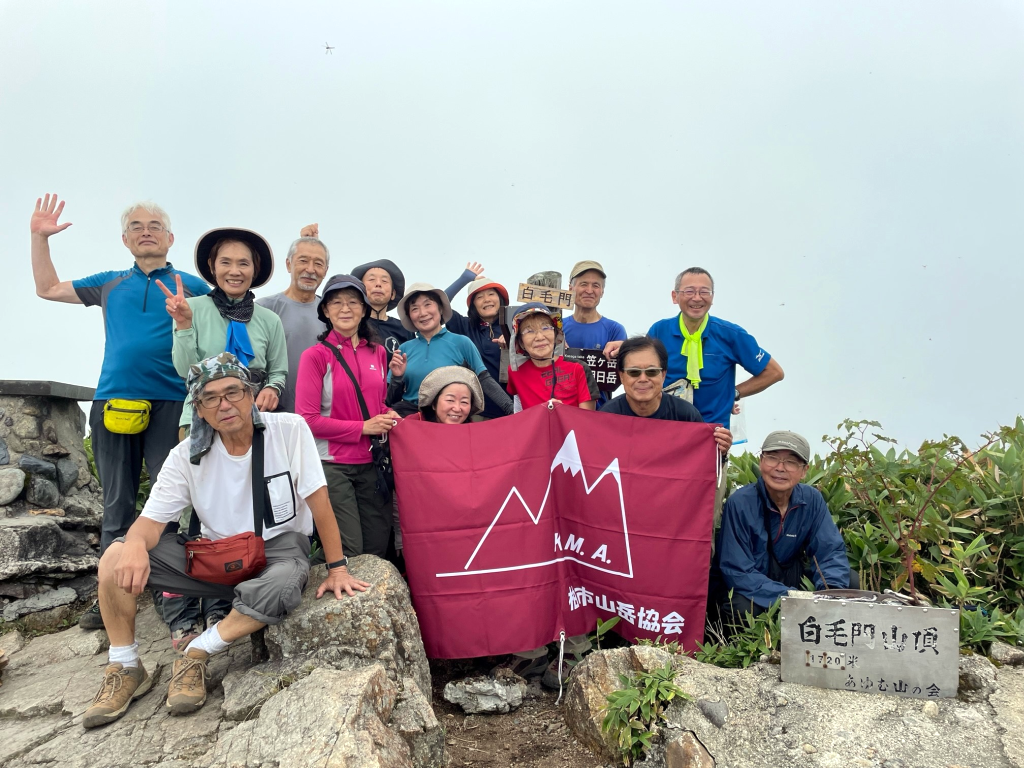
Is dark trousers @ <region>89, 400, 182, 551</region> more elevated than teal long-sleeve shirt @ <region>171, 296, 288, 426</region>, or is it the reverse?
teal long-sleeve shirt @ <region>171, 296, 288, 426</region>

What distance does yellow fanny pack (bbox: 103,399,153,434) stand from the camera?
4.51 meters

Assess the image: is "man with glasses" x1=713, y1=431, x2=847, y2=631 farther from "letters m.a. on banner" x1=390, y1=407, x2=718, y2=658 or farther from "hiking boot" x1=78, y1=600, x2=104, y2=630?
"hiking boot" x1=78, y1=600, x2=104, y2=630

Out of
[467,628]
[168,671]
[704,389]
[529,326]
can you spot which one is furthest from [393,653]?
[704,389]

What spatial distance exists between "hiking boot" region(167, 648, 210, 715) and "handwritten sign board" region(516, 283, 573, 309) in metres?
3.39

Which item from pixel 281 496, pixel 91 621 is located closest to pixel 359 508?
pixel 281 496

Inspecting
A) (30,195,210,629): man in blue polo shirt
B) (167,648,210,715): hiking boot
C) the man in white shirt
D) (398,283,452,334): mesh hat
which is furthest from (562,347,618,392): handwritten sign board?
(167,648,210,715): hiking boot

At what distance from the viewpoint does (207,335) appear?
177 inches

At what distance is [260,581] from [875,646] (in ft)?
10.5

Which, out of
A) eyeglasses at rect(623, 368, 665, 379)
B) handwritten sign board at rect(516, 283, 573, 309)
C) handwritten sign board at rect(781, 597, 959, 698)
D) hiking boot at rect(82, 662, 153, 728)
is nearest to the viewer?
handwritten sign board at rect(781, 597, 959, 698)

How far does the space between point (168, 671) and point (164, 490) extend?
1288 millimetres

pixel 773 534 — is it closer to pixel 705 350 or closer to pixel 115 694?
pixel 705 350

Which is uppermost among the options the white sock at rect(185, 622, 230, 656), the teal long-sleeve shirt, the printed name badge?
the teal long-sleeve shirt

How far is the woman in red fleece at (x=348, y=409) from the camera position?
4.51m

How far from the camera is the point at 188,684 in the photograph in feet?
12.2
